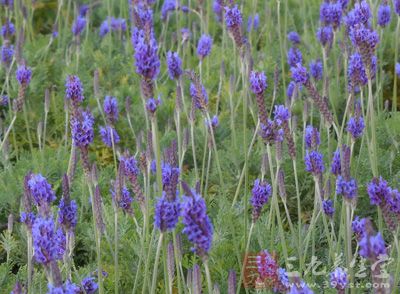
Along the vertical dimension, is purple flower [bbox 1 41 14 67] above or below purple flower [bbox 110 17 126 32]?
below

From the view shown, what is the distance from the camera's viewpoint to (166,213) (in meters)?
1.52

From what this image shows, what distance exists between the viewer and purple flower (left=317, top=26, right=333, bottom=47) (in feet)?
9.61

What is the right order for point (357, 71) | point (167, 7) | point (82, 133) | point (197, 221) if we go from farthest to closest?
point (167, 7) → point (357, 71) → point (82, 133) → point (197, 221)

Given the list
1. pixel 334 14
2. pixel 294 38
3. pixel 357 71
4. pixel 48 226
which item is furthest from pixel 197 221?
pixel 294 38

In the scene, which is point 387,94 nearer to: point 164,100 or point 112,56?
point 164,100

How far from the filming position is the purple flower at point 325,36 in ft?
9.61

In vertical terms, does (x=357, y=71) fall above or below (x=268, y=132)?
above

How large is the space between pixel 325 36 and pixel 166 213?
63.8 inches

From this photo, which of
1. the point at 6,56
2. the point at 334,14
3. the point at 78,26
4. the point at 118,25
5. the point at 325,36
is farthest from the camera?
the point at 118,25

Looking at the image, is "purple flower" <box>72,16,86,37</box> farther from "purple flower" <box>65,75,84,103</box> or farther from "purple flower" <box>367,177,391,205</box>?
"purple flower" <box>367,177,391,205</box>

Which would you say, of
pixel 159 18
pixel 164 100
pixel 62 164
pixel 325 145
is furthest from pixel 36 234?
pixel 159 18

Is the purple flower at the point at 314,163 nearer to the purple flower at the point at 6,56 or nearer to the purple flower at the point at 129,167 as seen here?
the purple flower at the point at 129,167

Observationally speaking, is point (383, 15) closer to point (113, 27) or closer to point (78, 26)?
point (78, 26)

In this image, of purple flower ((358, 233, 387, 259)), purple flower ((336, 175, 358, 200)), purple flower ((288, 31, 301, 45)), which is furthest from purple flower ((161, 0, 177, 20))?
purple flower ((358, 233, 387, 259))
